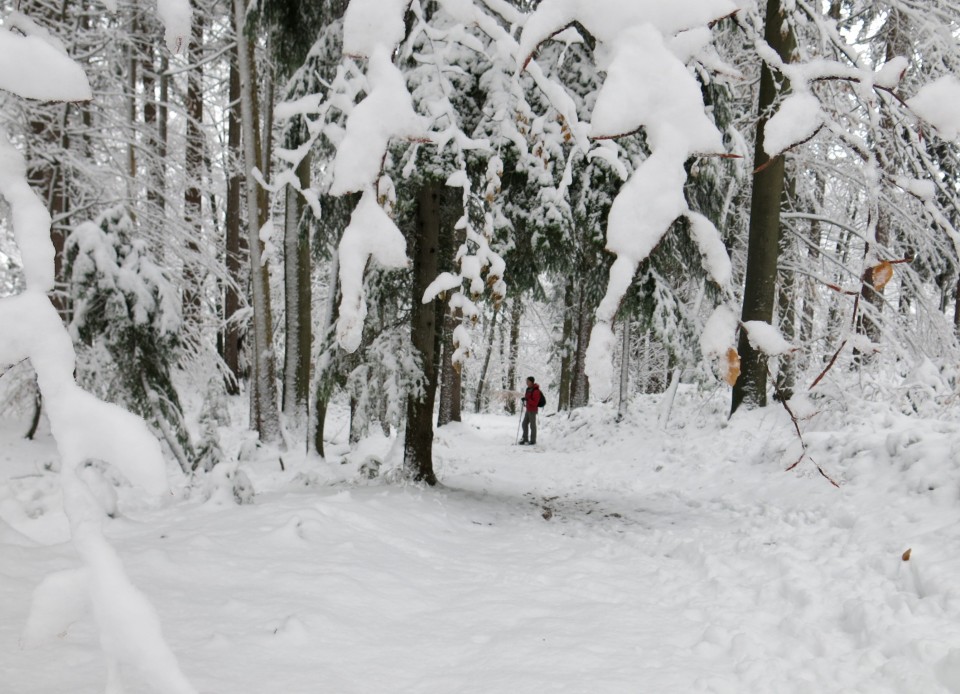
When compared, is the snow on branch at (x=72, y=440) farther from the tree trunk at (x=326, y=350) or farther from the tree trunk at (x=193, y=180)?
the tree trunk at (x=193, y=180)

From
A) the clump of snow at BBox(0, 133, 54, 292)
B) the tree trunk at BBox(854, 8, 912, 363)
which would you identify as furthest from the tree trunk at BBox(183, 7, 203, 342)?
the tree trunk at BBox(854, 8, 912, 363)

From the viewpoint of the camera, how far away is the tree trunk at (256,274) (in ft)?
26.2

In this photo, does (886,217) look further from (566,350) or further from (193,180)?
(193,180)

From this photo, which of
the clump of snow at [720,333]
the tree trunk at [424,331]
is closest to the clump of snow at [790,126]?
the clump of snow at [720,333]

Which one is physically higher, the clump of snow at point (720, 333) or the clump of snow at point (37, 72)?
the clump of snow at point (37, 72)

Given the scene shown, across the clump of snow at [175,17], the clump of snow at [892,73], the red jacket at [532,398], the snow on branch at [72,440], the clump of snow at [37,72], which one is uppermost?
the clump of snow at [175,17]

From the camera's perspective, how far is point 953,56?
7.02 metres

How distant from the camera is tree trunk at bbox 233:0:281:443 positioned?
26.2 ft

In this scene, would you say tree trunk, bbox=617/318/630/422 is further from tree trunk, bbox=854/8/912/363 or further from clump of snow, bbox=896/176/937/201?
clump of snow, bbox=896/176/937/201

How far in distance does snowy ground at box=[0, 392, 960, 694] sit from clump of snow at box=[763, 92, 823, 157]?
1401 millimetres

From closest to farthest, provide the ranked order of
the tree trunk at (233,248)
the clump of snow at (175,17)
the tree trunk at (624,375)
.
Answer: the clump of snow at (175,17), the tree trunk at (624,375), the tree trunk at (233,248)

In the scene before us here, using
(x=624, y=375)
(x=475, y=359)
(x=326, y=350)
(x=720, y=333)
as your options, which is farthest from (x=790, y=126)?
(x=624, y=375)

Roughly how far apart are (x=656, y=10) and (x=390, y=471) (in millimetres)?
6815

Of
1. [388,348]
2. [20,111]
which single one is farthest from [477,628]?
[20,111]
